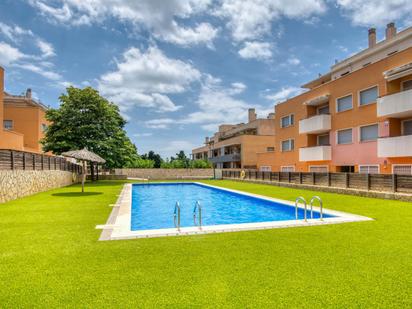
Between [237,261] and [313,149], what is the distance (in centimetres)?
2206

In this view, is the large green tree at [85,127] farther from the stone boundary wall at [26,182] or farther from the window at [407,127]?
the window at [407,127]

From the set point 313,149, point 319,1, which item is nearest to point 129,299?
point 319,1

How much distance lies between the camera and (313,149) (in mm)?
25047

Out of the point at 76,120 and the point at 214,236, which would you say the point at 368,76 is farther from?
the point at 76,120

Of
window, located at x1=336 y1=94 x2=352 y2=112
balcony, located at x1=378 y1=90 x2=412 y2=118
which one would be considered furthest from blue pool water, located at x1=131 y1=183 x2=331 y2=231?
window, located at x1=336 y1=94 x2=352 y2=112

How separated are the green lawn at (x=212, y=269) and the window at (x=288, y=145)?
2265cm

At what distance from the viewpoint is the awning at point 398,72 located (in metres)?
16.4

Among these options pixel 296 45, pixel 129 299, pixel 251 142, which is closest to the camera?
pixel 129 299

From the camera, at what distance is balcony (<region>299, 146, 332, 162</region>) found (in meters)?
23.9

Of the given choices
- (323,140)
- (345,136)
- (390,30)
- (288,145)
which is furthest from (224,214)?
(390,30)

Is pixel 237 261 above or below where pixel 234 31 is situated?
below

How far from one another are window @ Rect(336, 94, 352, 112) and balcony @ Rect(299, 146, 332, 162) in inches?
132

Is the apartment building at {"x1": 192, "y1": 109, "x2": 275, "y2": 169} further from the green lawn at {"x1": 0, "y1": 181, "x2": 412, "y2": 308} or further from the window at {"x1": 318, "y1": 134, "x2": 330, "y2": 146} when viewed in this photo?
the green lawn at {"x1": 0, "y1": 181, "x2": 412, "y2": 308}

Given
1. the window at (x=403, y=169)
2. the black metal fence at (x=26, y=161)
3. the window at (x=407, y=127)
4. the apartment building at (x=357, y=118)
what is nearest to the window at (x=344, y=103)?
the apartment building at (x=357, y=118)
